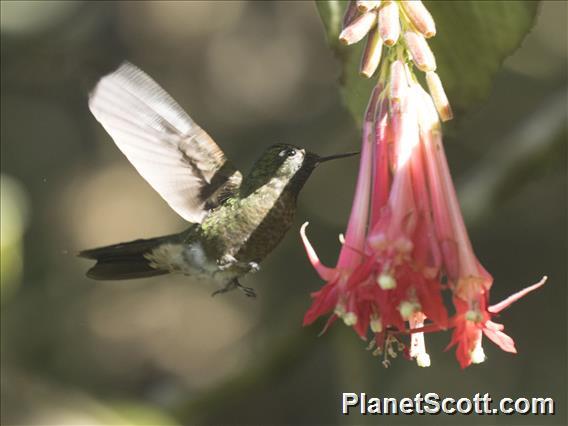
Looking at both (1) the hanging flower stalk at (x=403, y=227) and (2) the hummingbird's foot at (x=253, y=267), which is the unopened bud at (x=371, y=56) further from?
(2) the hummingbird's foot at (x=253, y=267)

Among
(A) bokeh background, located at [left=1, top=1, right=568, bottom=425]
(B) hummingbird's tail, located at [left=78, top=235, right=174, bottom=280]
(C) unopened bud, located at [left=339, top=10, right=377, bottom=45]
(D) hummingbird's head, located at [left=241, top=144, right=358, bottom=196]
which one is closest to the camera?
(C) unopened bud, located at [left=339, top=10, right=377, bottom=45]

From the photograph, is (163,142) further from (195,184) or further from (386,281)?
(386,281)

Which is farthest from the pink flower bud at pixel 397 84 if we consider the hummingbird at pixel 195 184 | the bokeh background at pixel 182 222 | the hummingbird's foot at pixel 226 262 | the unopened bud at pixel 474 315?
the bokeh background at pixel 182 222

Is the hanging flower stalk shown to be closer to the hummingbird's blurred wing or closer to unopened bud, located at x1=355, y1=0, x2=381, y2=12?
unopened bud, located at x1=355, y1=0, x2=381, y2=12

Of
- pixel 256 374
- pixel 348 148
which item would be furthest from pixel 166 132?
pixel 348 148

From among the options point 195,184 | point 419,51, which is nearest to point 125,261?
point 195,184

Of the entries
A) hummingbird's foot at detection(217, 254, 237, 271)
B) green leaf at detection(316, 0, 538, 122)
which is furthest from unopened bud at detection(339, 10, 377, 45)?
hummingbird's foot at detection(217, 254, 237, 271)
